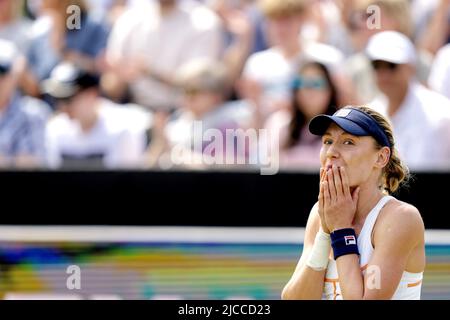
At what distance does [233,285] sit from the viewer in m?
5.38

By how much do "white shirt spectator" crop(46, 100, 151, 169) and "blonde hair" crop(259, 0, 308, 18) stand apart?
3.44 feet

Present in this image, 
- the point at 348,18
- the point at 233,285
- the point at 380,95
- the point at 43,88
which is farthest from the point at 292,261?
the point at 43,88

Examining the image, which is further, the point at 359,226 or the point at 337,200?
the point at 359,226

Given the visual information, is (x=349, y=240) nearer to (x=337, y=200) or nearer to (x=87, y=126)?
(x=337, y=200)

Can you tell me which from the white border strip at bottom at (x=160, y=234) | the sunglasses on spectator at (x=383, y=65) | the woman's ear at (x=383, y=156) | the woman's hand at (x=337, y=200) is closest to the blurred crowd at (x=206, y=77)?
the sunglasses on spectator at (x=383, y=65)

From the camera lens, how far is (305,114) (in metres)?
5.89

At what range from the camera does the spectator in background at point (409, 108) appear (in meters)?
5.55

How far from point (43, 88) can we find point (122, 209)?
45.9 inches

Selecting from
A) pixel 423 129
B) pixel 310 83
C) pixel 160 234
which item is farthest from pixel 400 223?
pixel 310 83

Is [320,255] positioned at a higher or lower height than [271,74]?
lower

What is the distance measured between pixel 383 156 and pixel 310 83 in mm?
2997

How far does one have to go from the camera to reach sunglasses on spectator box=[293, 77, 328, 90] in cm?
580

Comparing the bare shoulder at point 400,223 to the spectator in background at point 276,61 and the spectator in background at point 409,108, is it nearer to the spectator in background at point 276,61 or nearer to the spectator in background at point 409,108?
the spectator in background at point 409,108

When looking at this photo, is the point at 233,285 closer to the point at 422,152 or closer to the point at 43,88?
the point at 422,152
